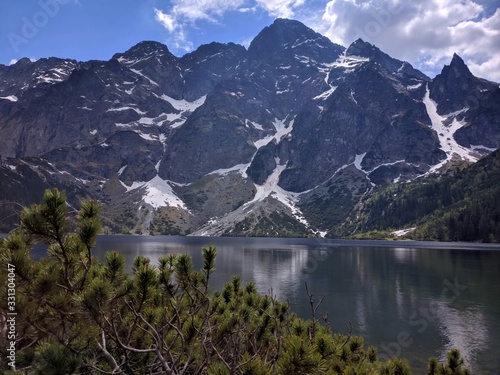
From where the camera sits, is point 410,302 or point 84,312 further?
point 410,302

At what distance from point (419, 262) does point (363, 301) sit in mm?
62478

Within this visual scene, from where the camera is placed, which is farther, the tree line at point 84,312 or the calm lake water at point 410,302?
the calm lake water at point 410,302

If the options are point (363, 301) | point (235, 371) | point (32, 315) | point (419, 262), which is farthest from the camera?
point (419, 262)

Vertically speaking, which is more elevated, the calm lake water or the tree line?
the tree line

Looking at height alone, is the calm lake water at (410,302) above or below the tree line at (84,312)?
below

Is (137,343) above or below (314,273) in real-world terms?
above

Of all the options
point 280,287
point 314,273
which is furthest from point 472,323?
point 314,273

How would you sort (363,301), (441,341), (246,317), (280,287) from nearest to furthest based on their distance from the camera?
(246,317)
(441,341)
(363,301)
(280,287)

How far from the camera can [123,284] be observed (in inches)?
227

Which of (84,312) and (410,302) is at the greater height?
(84,312)

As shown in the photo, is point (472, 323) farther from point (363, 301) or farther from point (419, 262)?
point (419, 262)

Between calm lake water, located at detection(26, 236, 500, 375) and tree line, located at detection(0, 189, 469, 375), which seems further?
calm lake water, located at detection(26, 236, 500, 375)

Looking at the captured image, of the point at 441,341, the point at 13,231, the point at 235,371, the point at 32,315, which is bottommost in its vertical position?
the point at 441,341

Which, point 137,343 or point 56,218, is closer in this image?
point 56,218
